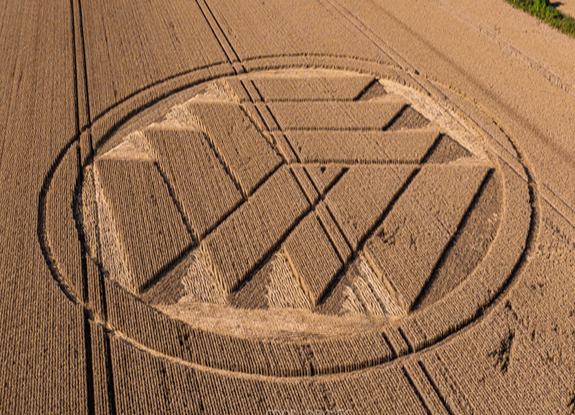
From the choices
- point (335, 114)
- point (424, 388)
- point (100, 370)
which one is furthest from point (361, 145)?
point (100, 370)

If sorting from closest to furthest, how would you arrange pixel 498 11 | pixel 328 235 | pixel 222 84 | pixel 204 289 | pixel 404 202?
pixel 204 289
pixel 328 235
pixel 404 202
pixel 222 84
pixel 498 11

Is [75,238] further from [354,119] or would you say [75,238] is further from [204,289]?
[354,119]

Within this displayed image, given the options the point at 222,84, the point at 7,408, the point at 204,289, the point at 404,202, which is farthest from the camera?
the point at 222,84

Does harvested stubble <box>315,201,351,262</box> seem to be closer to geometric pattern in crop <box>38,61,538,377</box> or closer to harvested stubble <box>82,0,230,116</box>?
geometric pattern in crop <box>38,61,538,377</box>

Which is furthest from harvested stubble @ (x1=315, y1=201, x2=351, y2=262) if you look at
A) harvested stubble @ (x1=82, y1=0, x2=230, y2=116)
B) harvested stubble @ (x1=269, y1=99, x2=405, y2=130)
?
harvested stubble @ (x1=82, y1=0, x2=230, y2=116)

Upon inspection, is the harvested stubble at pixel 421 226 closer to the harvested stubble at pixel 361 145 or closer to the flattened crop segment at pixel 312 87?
the harvested stubble at pixel 361 145

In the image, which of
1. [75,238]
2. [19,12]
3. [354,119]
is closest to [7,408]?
[75,238]
